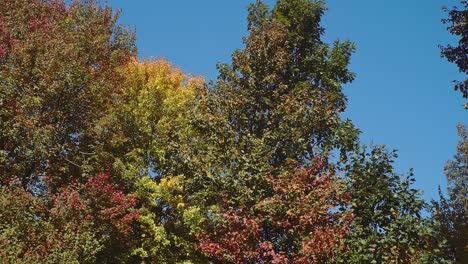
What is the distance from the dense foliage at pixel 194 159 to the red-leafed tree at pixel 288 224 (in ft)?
0.21

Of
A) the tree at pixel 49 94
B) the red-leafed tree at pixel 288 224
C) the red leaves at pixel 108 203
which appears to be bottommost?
the red-leafed tree at pixel 288 224

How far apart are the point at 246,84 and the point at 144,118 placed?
856 cm

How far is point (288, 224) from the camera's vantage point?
13695 millimetres

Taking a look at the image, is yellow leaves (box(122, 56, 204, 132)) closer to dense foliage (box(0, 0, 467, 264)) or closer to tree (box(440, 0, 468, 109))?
dense foliage (box(0, 0, 467, 264))

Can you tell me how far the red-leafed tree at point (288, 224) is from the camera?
13391 mm

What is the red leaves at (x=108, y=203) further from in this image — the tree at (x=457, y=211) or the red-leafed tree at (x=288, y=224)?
the tree at (x=457, y=211)

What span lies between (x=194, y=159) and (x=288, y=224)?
4.47m

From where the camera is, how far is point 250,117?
1728cm

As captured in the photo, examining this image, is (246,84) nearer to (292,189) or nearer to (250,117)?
(250,117)

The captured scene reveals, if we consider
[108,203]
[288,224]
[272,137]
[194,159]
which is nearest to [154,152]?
[108,203]

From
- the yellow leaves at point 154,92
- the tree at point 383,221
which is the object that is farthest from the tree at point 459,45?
the yellow leaves at point 154,92

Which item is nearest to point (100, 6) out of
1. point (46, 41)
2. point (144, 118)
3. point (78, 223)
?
point (46, 41)

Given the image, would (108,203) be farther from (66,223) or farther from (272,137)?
(272,137)

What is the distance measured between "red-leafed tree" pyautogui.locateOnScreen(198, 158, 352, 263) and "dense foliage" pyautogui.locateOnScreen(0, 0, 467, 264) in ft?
0.21
